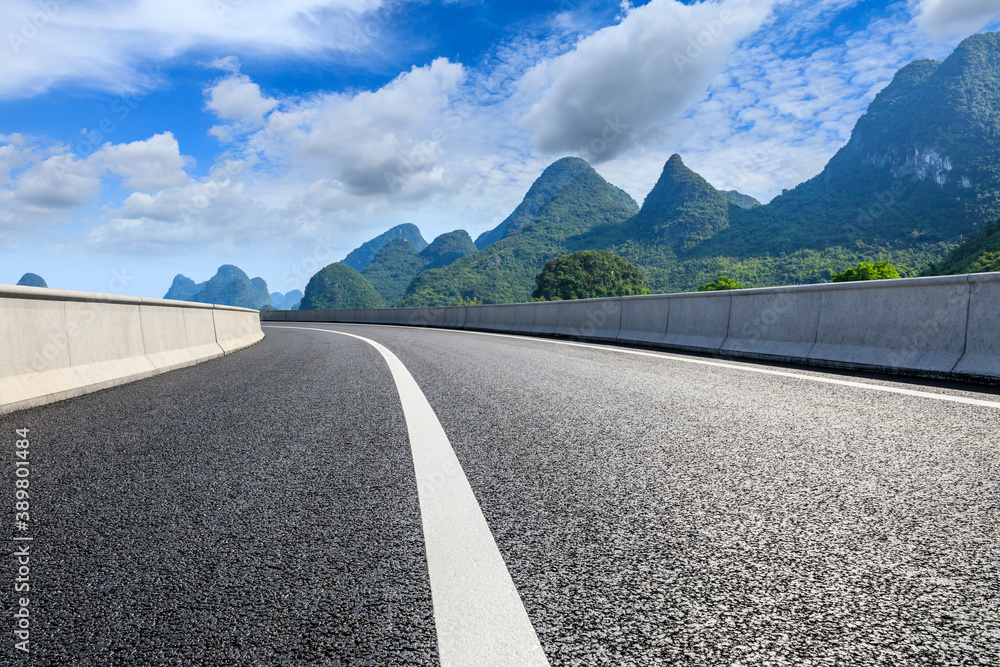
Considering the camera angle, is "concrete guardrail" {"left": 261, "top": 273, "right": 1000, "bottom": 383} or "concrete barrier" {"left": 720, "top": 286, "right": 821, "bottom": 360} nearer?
"concrete guardrail" {"left": 261, "top": 273, "right": 1000, "bottom": 383}

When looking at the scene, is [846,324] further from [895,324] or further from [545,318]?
[545,318]

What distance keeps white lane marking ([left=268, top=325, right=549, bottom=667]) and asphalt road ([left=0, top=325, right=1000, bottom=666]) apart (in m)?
0.05

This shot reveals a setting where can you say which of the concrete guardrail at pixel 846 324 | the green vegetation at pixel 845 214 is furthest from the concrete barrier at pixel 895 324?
the green vegetation at pixel 845 214

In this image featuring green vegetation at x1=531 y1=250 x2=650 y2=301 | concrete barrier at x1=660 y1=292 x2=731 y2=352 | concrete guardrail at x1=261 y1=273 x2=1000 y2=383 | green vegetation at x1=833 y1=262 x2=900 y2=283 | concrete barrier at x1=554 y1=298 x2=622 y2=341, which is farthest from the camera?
green vegetation at x1=531 y1=250 x2=650 y2=301

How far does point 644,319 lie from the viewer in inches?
503

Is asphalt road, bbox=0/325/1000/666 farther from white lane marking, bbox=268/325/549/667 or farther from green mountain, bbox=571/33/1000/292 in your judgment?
green mountain, bbox=571/33/1000/292

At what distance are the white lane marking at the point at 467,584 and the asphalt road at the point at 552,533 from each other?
0.15 feet

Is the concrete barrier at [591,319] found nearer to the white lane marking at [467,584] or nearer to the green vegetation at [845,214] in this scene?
the white lane marking at [467,584]

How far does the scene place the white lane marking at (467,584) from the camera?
4.51 ft

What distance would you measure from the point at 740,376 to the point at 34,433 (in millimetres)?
6313

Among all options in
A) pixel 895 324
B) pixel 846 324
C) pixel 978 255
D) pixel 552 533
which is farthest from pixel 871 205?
pixel 552 533

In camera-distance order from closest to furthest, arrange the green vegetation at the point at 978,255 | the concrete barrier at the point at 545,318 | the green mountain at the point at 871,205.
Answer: the concrete barrier at the point at 545,318 < the green vegetation at the point at 978,255 < the green mountain at the point at 871,205

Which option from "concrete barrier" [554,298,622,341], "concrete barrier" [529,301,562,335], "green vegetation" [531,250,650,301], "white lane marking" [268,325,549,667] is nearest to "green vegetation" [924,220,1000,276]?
"green vegetation" [531,250,650,301]

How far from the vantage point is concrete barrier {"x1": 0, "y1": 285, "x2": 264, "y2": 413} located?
5.04 m
